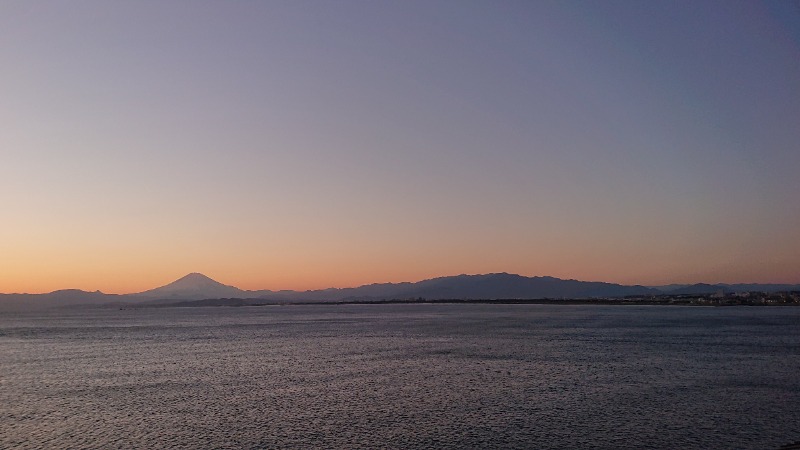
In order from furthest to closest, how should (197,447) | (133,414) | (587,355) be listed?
(587,355) → (133,414) → (197,447)

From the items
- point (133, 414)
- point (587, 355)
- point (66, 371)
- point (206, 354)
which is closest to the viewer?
point (133, 414)

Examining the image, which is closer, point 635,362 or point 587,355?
point 635,362

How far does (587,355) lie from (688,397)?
25689mm

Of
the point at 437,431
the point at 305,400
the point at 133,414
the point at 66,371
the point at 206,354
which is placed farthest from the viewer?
the point at 206,354

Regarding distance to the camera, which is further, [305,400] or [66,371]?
[66,371]

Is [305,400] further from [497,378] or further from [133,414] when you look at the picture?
[497,378]

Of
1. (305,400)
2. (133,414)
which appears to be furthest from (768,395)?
(133,414)

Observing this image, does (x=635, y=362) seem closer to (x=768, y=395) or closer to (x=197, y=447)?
(x=768, y=395)

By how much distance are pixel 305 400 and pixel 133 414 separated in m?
10.9

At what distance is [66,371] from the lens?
5691 centimetres

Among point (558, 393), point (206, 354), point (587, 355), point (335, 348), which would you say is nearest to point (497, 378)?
point (558, 393)

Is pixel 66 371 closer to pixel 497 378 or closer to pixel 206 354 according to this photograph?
pixel 206 354

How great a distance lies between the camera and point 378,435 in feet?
96.6

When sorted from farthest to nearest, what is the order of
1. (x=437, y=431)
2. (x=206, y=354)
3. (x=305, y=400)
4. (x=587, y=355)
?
(x=206, y=354)
(x=587, y=355)
(x=305, y=400)
(x=437, y=431)
